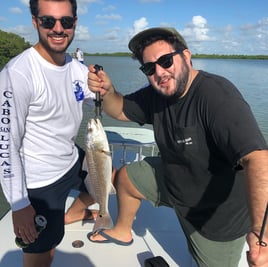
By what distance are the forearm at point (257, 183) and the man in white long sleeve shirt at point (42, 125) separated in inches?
54.6

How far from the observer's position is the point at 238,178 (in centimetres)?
232

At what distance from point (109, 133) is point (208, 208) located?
263cm

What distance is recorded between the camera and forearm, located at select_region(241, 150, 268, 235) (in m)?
1.52

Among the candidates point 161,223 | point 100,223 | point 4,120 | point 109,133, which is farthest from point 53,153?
point 109,133

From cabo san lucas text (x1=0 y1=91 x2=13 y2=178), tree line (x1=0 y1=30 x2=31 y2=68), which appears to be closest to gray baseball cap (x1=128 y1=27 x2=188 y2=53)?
cabo san lucas text (x1=0 y1=91 x2=13 y2=178)

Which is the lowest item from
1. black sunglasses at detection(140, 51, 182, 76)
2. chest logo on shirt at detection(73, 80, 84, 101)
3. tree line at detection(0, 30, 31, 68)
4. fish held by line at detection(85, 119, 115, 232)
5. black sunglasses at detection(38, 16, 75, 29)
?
tree line at detection(0, 30, 31, 68)

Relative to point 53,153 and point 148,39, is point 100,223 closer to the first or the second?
point 53,153

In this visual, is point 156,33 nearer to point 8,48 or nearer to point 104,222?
point 104,222

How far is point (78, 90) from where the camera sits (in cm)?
259

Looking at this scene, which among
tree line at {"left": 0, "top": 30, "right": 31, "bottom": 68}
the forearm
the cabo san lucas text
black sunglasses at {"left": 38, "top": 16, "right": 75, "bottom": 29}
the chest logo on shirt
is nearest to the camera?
the forearm

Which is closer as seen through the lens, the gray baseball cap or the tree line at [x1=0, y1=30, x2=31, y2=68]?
the gray baseball cap

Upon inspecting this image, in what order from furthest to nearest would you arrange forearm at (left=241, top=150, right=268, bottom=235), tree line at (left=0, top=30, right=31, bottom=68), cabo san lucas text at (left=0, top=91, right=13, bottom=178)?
tree line at (left=0, top=30, right=31, bottom=68)
cabo san lucas text at (left=0, top=91, right=13, bottom=178)
forearm at (left=241, top=150, right=268, bottom=235)

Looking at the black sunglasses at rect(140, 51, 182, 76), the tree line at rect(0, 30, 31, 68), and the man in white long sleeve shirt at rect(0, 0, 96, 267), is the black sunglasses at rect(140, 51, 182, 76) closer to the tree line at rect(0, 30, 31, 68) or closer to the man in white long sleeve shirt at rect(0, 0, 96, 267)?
the man in white long sleeve shirt at rect(0, 0, 96, 267)

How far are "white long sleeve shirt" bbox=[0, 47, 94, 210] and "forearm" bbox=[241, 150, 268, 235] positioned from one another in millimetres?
1377
